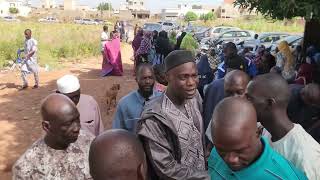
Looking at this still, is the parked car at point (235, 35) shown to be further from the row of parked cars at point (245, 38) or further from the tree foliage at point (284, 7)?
the tree foliage at point (284, 7)

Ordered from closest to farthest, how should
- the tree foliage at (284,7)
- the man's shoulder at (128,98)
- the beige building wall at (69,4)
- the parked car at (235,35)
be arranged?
the man's shoulder at (128,98) → the tree foliage at (284,7) → the parked car at (235,35) → the beige building wall at (69,4)

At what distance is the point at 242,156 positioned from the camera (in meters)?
1.62

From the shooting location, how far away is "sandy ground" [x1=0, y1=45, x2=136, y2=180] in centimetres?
668

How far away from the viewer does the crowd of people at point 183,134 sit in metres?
1.60

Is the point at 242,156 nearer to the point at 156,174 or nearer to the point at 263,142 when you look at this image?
the point at 263,142

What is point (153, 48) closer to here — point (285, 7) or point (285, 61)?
point (285, 61)

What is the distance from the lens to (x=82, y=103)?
11.4 feet

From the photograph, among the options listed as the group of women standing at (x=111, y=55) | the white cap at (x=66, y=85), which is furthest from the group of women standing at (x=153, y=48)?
the white cap at (x=66, y=85)

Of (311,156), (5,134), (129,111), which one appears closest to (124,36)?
(5,134)

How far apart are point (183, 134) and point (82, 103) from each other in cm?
137

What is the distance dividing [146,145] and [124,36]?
86.8 feet

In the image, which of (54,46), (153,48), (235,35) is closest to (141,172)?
(153,48)

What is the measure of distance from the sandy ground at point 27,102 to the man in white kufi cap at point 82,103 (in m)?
2.63

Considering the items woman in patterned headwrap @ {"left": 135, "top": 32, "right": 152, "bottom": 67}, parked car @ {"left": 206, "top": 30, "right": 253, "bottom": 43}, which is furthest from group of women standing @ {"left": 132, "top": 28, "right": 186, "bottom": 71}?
parked car @ {"left": 206, "top": 30, "right": 253, "bottom": 43}
